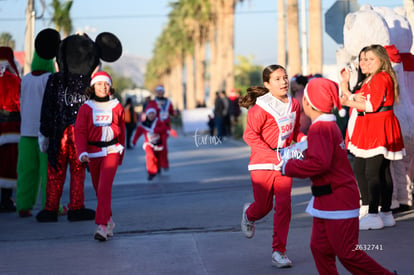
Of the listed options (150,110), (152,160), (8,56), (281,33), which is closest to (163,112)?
(150,110)

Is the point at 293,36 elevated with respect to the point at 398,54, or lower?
elevated

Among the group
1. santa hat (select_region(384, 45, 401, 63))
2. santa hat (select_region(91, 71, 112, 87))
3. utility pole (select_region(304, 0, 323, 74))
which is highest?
utility pole (select_region(304, 0, 323, 74))

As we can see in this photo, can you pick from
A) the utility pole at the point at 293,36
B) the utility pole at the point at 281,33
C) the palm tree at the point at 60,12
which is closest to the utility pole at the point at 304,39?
the utility pole at the point at 293,36

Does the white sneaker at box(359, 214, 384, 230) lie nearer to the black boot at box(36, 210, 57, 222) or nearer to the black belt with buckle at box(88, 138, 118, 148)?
the black belt with buckle at box(88, 138, 118, 148)

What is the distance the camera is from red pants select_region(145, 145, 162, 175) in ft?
50.4

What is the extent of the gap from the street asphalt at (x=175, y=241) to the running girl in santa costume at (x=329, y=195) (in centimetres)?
117

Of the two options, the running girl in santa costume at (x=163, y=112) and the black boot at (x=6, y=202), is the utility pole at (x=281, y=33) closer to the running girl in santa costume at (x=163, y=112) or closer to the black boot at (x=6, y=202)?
the running girl in santa costume at (x=163, y=112)

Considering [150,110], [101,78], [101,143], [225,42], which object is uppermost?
[225,42]

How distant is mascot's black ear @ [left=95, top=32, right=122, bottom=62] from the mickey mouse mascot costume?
271 millimetres

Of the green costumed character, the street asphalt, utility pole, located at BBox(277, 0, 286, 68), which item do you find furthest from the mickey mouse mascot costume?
utility pole, located at BBox(277, 0, 286, 68)

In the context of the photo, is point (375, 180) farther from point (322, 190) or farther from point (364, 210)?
point (322, 190)

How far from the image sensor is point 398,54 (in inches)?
364

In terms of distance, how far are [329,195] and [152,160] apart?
409 inches

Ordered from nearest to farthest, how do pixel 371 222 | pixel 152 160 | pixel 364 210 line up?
pixel 371 222 < pixel 364 210 < pixel 152 160
